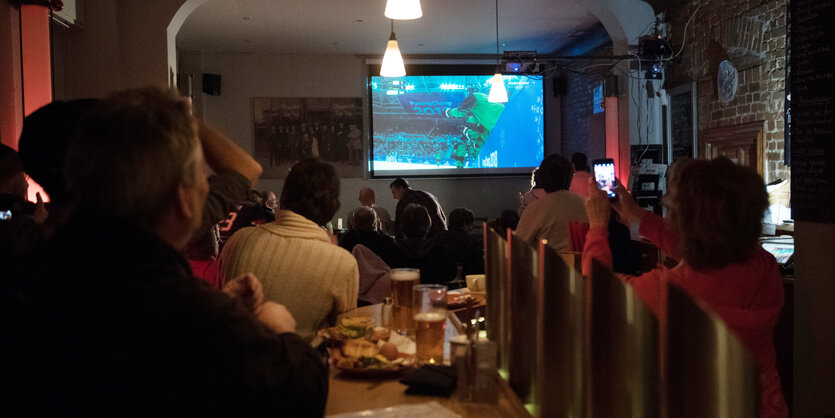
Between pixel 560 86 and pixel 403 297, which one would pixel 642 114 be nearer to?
pixel 560 86

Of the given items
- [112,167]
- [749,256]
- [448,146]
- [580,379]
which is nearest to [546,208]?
[749,256]

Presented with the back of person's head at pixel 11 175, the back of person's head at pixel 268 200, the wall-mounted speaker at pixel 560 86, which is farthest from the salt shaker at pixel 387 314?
the wall-mounted speaker at pixel 560 86

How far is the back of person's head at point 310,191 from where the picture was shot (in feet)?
8.20

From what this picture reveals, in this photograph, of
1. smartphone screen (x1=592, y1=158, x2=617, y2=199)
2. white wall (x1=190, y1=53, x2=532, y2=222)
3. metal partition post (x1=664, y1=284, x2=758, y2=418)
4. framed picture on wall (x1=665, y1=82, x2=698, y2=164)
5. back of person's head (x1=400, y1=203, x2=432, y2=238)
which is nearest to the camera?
metal partition post (x1=664, y1=284, x2=758, y2=418)

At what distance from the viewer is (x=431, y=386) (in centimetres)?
166

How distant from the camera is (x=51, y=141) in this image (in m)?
1.51

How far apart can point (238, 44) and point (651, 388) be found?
9.81 metres

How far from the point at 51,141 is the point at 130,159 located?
76 centimetres

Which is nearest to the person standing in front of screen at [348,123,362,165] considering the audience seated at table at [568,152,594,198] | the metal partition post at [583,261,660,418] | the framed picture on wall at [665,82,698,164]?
the audience seated at table at [568,152,594,198]

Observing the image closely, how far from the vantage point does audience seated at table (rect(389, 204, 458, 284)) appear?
4316 millimetres

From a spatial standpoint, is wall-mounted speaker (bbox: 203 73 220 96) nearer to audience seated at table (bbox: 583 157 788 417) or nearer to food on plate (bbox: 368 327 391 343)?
food on plate (bbox: 368 327 391 343)

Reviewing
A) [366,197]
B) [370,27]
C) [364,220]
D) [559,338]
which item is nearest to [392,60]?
[364,220]

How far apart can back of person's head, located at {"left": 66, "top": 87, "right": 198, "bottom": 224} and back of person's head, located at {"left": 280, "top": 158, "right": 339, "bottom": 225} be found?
60.5 inches

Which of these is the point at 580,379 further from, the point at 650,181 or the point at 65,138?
the point at 650,181
